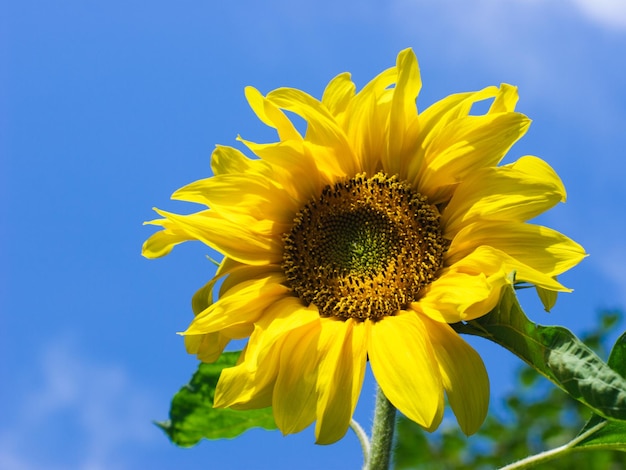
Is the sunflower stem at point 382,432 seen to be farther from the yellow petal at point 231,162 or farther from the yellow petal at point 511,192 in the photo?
the yellow petal at point 231,162

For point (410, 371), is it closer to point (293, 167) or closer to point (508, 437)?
point (293, 167)

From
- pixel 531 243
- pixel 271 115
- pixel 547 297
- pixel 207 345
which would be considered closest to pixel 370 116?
pixel 271 115

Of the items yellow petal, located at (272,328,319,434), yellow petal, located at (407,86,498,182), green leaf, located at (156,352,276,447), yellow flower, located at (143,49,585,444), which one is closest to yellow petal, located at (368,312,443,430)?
yellow flower, located at (143,49,585,444)

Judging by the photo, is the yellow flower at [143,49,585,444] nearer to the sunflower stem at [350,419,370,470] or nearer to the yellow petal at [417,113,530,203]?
the yellow petal at [417,113,530,203]

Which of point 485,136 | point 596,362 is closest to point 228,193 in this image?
point 485,136

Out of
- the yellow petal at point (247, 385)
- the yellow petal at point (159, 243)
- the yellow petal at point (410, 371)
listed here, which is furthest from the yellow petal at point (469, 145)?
the yellow petal at point (159, 243)
